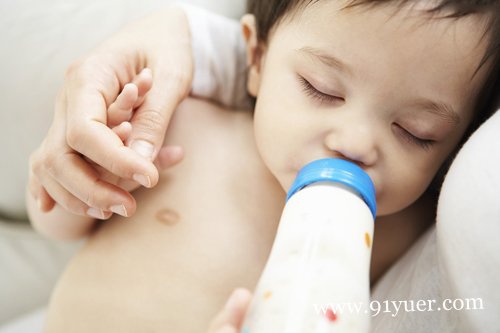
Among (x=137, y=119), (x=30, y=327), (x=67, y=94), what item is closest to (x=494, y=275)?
(x=137, y=119)

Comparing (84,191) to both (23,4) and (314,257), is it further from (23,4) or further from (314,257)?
(23,4)

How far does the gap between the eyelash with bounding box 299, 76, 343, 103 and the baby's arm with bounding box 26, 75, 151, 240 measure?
25cm

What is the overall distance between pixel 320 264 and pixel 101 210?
1.33ft

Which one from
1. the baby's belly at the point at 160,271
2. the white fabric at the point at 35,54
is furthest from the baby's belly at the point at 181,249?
the white fabric at the point at 35,54

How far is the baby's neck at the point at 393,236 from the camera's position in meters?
1.04

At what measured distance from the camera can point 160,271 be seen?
0.94 meters

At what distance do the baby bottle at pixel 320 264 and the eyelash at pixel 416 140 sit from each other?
0.20 metres

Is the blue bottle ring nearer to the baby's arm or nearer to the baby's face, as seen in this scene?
the baby's face

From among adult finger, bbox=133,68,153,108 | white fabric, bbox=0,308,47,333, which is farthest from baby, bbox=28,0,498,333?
white fabric, bbox=0,308,47,333

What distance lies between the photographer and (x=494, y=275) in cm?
58

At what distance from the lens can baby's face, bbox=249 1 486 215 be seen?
757 mm

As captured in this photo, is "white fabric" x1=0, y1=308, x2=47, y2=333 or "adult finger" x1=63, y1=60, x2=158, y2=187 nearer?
"adult finger" x1=63, y1=60, x2=158, y2=187

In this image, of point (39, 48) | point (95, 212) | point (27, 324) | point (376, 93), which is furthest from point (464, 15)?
point (27, 324)

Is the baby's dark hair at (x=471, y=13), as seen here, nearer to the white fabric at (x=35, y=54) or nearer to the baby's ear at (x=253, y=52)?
the baby's ear at (x=253, y=52)
